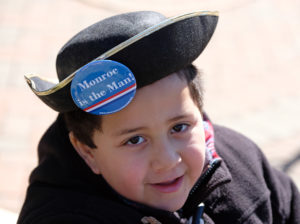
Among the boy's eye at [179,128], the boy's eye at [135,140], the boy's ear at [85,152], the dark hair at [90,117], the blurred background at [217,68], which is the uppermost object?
the dark hair at [90,117]

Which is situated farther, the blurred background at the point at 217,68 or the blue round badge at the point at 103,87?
the blurred background at the point at 217,68

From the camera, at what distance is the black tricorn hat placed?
120cm

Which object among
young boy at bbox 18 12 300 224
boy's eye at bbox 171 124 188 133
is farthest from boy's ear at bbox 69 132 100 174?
boy's eye at bbox 171 124 188 133

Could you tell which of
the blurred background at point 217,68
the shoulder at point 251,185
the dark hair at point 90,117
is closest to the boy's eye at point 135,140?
the dark hair at point 90,117

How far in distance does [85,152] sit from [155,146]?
284 mm

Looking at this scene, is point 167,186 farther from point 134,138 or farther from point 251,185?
point 251,185

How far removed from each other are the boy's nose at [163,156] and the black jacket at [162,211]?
18 centimetres

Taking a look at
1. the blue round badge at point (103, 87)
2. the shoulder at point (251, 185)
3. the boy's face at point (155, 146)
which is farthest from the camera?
the shoulder at point (251, 185)

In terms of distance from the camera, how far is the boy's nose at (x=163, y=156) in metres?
1.32

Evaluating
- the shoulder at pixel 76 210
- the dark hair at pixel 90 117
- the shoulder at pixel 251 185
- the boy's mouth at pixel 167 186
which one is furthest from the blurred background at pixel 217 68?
the boy's mouth at pixel 167 186

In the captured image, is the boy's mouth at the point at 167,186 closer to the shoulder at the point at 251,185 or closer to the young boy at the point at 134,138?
the young boy at the point at 134,138

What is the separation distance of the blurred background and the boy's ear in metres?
1.41

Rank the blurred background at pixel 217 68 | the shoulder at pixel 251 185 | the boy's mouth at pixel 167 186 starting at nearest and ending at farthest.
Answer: the boy's mouth at pixel 167 186
the shoulder at pixel 251 185
the blurred background at pixel 217 68

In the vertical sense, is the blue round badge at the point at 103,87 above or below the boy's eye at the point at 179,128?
above
